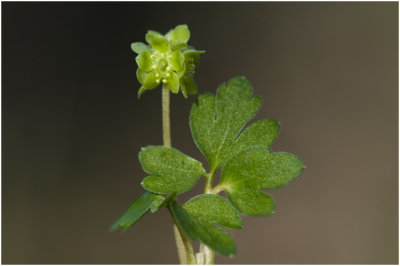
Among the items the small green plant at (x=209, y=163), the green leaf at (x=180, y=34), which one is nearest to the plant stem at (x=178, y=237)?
the small green plant at (x=209, y=163)

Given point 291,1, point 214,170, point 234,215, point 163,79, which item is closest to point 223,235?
point 234,215

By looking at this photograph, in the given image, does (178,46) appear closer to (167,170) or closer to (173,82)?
(173,82)

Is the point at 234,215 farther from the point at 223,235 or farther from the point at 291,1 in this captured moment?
the point at 291,1

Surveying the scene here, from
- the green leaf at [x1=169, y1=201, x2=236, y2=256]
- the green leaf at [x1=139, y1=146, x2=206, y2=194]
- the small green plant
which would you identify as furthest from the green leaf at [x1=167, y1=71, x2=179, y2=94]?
the green leaf at [x1=169, y1=201, x2=236, y2=256]

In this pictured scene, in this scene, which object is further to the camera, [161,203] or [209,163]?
[209,163]

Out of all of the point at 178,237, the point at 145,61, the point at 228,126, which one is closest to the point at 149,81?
the point at 145,61

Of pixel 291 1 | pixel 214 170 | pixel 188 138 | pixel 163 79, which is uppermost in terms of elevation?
pixel 291 1

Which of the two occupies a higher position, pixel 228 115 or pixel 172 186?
pixel 228 115
